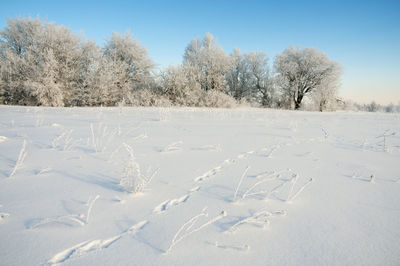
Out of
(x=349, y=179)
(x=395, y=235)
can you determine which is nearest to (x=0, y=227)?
(x=395, y=235)

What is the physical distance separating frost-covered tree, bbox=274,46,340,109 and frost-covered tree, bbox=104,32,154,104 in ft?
47.9

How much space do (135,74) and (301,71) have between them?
17927 mm

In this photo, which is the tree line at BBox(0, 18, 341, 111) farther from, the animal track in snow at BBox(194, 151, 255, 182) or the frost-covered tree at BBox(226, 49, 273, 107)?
the animal track in snow at BBox(194, 151, 255, 182)

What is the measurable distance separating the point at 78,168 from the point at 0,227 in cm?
107

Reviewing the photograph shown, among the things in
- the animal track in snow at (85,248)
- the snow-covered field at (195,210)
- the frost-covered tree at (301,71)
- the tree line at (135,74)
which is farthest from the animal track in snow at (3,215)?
the frost-covered tree at (301,71)

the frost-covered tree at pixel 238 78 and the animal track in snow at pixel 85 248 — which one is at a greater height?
the frost-covered tree at pixel 238 78

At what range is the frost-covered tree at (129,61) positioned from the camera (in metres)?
17.5

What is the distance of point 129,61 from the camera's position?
19.2 meters

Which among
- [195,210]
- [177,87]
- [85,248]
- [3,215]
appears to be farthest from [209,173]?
A: [177,87]

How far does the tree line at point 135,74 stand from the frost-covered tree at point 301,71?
9 cm

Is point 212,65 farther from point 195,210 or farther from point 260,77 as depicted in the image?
point 195,210

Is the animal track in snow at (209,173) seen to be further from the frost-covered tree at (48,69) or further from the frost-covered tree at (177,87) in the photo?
the frost-covered tree at (48,69)

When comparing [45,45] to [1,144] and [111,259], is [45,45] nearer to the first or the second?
[1,144]

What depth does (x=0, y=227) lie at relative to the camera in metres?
1.24
